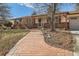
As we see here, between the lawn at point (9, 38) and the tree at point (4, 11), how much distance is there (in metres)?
0.16


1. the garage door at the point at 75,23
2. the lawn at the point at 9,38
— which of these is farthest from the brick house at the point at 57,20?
the lawn at the point at 9,38

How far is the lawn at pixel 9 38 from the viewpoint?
11.4ft

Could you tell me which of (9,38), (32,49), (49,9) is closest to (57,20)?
(49,9)

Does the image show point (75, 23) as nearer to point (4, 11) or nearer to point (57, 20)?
point (57, 20)

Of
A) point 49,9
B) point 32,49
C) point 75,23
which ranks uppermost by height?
point 49,9

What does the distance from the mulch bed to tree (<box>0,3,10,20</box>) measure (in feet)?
1.57

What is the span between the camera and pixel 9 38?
3502mm

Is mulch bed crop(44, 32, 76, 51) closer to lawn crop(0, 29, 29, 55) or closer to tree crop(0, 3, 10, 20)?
lawn crop(0, 29, 29, 55)

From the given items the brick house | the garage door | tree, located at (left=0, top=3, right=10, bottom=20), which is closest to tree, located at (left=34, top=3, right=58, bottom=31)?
the brick house

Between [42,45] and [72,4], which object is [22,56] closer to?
[42,45]

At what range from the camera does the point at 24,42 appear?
11.4 ft

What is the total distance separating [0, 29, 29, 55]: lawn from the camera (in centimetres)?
348

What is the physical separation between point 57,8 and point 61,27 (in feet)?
0.67

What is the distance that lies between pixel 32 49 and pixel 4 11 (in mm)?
494
